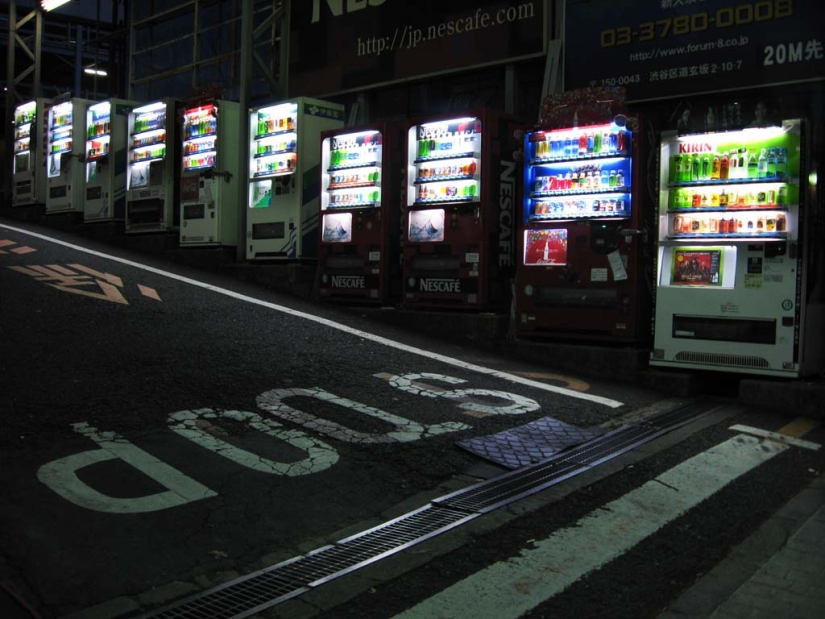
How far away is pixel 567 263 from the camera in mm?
8141

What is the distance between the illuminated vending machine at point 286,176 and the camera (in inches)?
437

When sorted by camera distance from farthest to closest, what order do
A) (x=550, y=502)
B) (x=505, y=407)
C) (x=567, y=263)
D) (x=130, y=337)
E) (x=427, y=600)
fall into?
(x=567, y=263), (x=130, y=337), (x=505, y=407), (x=550, y=502), (x=427, y=600)

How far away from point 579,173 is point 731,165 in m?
1.59

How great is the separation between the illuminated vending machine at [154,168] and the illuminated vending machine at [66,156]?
2.16m

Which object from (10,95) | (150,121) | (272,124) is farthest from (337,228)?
(10,95)

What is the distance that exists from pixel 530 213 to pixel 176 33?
1157 centimetres

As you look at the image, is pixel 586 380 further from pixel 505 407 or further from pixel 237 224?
pixel 237 224

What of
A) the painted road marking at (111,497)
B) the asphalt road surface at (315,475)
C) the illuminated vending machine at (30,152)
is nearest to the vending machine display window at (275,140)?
the asphalt road surface at (315,475)

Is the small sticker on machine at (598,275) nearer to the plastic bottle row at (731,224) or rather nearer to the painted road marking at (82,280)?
the plastic bottle row at (731,224)

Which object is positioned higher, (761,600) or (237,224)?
(237,224)

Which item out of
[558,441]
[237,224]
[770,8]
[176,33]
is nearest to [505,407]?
[558,441]

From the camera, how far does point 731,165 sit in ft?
23.0

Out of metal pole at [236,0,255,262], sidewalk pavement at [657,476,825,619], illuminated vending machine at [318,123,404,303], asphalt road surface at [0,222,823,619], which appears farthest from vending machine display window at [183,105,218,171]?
sidewalk pavement at [657,476,825,619]

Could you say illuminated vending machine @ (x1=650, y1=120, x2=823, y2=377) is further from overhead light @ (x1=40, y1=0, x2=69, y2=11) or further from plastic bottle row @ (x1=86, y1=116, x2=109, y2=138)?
overhead light @ (x1=40, y1=0, x2=69, y2=11)
